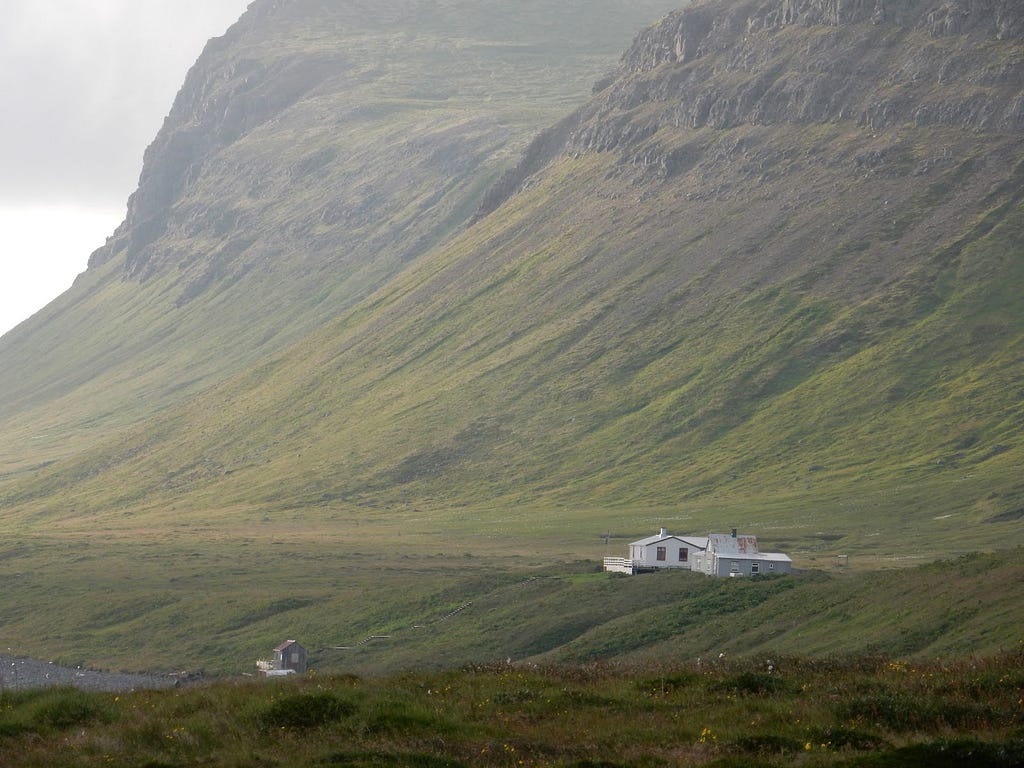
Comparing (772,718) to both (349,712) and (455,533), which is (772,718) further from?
(455,533)

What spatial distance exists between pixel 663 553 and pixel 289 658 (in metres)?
35.2

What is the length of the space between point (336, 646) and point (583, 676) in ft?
230

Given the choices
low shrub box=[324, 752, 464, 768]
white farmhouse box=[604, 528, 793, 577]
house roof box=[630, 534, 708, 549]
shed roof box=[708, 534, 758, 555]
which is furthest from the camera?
house roof box=[630, 534, 708, 549]

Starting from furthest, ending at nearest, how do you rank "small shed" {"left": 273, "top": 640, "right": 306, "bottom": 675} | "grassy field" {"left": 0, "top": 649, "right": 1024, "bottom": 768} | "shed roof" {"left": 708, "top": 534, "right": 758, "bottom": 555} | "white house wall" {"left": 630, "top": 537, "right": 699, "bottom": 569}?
"white house wall" {"left": 630, "top": 537, "right": 699, "bottom": 569} < "shed roof" {"left": 708, "top": 534, "right": 758, "bottom": 555} < "small shed" {"left": 273, "top": 640, "right": 306, "bottom": 675} < "grassy field" {"left": 0, "top": 649, "right": 1024, "bottom": 768}

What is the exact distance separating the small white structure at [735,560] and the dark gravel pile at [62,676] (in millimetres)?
39978

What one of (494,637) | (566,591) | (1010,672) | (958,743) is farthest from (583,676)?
(566,591)

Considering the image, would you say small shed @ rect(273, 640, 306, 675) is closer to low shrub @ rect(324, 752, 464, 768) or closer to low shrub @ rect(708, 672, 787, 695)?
low shrub @ rect(708, 672, 787, 695)

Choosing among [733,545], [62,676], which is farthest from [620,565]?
[62,676]

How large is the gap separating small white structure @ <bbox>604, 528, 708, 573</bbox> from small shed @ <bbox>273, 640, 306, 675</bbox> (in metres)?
Result: 31.3

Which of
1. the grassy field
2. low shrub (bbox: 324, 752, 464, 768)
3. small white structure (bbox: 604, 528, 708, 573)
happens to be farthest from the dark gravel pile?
low shrub (bbox: 324, 752, 464, 768)

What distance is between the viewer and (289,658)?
3622 inches

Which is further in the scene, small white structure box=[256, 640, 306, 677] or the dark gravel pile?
the dark gravel pile

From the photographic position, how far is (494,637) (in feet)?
311

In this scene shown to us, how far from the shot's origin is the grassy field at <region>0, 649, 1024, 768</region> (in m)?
27.1
